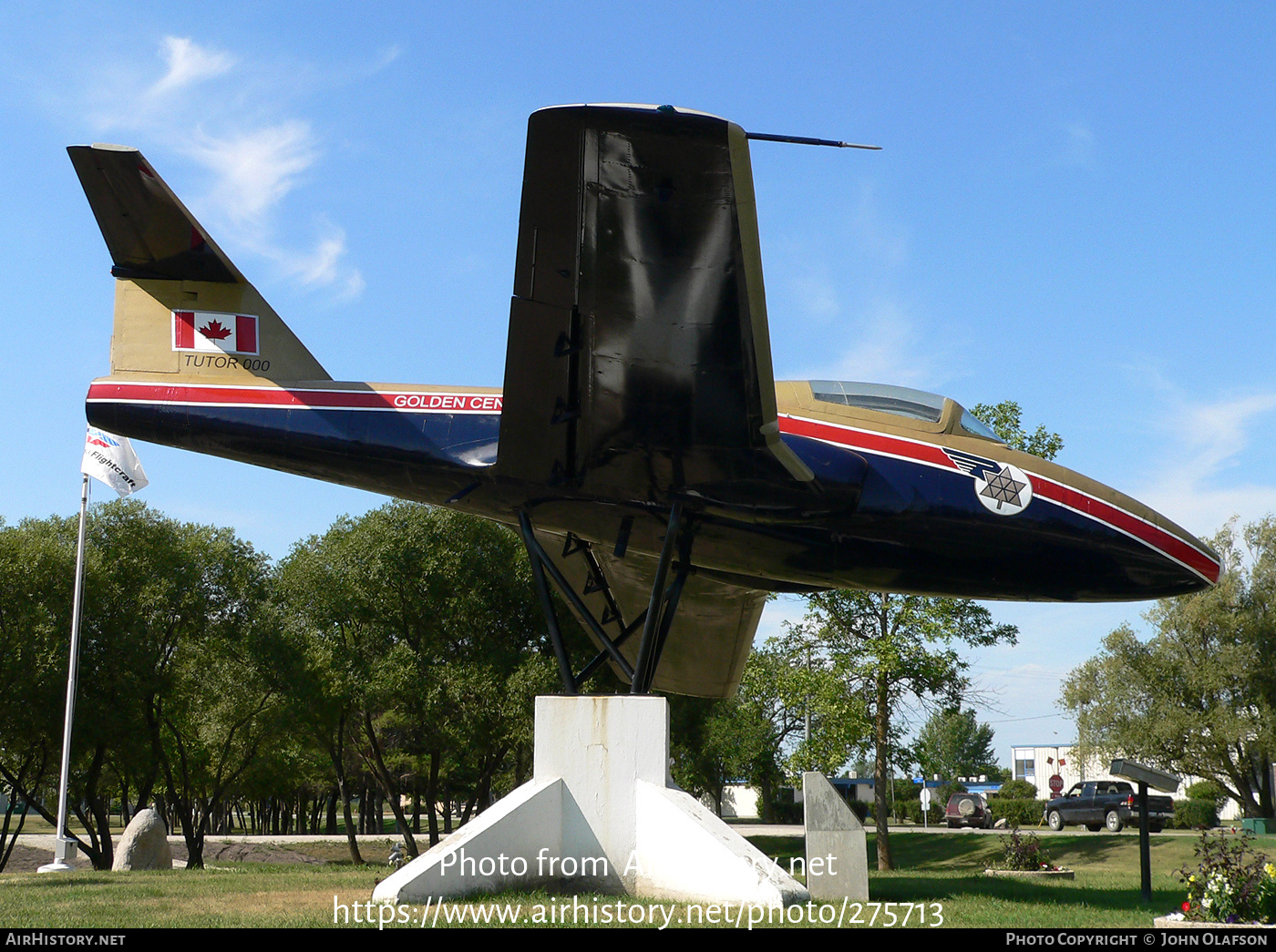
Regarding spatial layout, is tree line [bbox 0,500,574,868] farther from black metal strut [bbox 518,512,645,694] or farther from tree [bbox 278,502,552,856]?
black metal strut [bbox 518,512,645,694]

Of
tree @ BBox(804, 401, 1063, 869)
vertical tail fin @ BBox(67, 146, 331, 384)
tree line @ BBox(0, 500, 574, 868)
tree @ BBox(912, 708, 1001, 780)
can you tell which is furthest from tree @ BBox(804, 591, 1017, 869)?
tree @ BBox(912, 708, 1001, 780)

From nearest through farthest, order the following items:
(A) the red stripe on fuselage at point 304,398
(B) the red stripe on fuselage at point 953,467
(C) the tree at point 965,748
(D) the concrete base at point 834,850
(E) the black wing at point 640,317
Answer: (E) the black wing at point 640,317
(B) the red stripe on fuselage at point 953,467
(D) the concrete base at point 834,850
(A) the red stripe on fuselage at point 304,398
(C) the tree at point 965,748

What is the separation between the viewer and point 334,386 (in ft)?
42.1

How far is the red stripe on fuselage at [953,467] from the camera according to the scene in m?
12.2

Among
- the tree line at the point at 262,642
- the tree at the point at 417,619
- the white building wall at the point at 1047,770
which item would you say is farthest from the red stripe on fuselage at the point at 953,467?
the white building wall at the point at 1047,770

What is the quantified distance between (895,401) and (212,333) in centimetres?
873

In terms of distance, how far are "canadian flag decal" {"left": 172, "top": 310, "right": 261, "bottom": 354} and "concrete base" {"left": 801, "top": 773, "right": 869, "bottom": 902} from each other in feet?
29.4

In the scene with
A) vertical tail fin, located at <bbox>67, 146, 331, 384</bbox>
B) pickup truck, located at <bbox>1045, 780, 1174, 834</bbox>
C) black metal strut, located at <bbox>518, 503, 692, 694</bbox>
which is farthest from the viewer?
pickup truck, located at <bbox>1045, 780, 1174, 834</bbox>

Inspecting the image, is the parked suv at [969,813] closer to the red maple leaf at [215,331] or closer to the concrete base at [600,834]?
the concrete base at [600,834]

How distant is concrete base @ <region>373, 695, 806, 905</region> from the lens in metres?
9.83

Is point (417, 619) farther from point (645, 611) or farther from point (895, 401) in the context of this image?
point (895, 401)

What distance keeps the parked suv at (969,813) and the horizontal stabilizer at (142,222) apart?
43.2m

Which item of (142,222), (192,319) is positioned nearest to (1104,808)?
(192,319)
